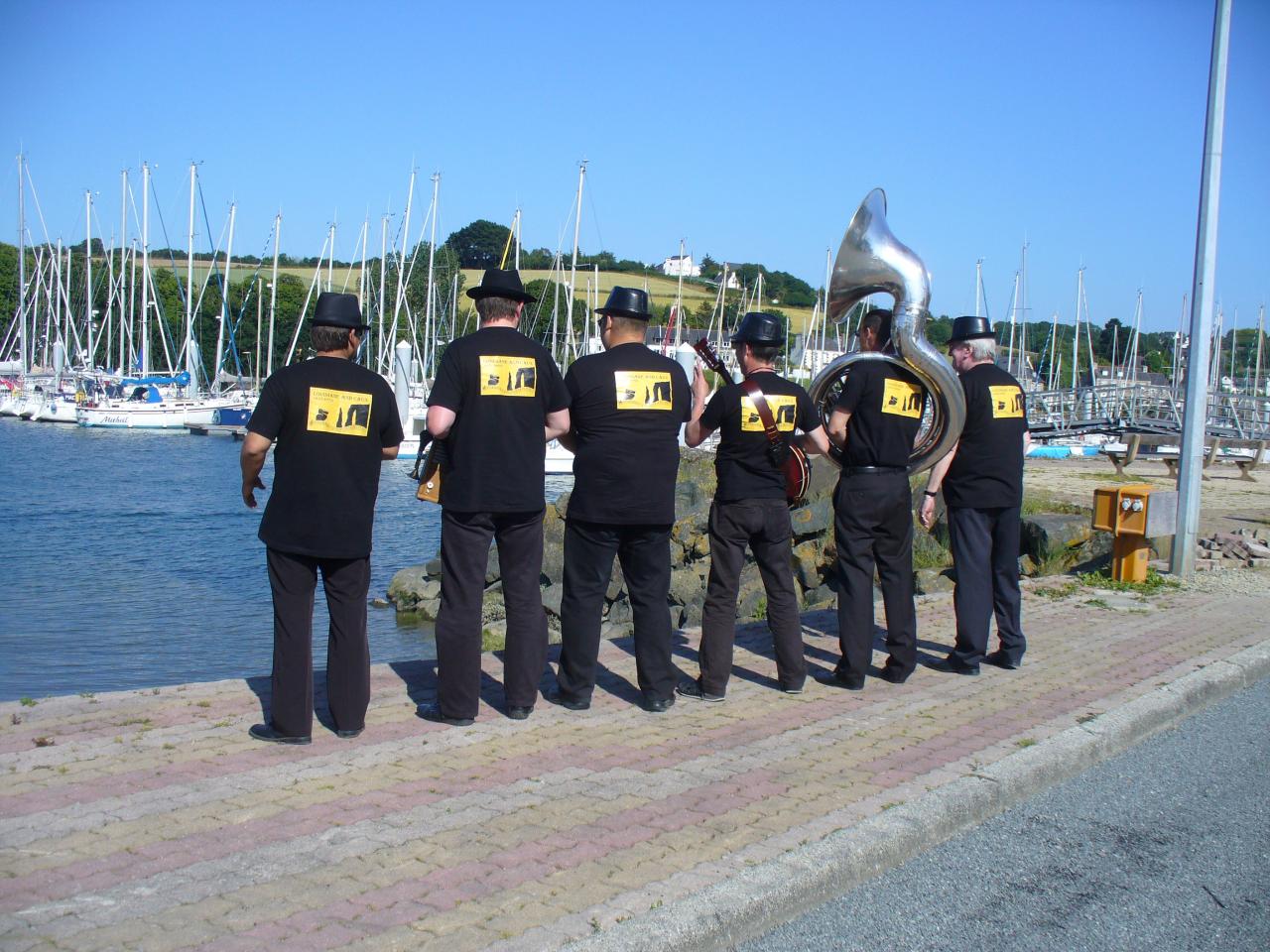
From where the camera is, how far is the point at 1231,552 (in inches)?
523

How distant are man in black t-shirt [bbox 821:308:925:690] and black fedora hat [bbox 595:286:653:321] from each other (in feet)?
4.91

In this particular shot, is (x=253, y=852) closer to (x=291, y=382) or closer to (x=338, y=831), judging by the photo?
(x=338, y=831)

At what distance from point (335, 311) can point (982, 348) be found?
14.4ft

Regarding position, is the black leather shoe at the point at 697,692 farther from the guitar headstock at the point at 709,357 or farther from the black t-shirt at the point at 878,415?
the guitar headstock at the point at 709,357

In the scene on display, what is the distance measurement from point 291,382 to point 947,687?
169 inches

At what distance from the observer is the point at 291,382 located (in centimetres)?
537

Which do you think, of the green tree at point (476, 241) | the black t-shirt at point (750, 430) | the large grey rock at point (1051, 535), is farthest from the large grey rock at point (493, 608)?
the green tree at point (476, 241)

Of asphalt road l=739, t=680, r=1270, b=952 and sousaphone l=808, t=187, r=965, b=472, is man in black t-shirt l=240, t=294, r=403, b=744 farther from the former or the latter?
sousaphone l=808, t=187, r=965, b=472

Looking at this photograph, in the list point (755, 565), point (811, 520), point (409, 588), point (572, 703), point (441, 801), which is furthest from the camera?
point (409, 588)

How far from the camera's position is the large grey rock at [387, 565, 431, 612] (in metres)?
16.9

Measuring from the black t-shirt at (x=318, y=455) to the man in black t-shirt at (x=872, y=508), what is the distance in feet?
9.76

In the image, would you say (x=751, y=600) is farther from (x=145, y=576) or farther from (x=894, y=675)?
(x=145, y=576)

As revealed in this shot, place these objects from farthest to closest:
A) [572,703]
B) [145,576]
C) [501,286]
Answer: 1. [145,576]
2. [572,703]
3. [501,286]

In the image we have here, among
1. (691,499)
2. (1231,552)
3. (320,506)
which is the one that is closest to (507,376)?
(320,506)
